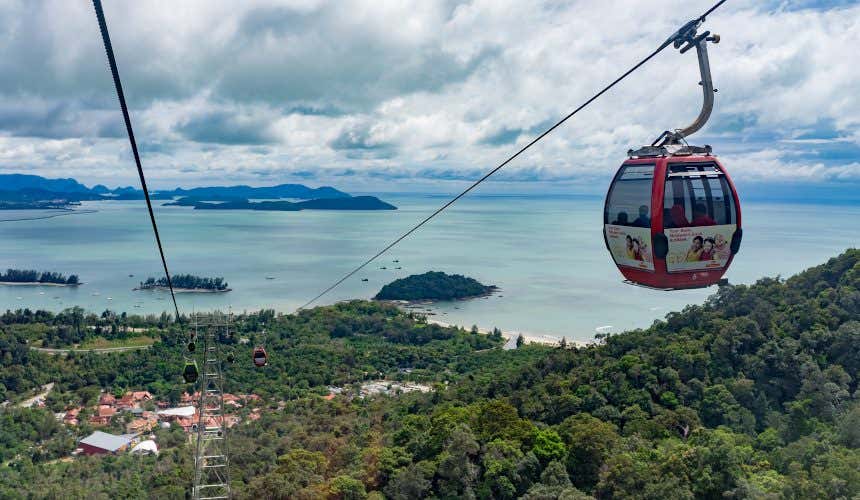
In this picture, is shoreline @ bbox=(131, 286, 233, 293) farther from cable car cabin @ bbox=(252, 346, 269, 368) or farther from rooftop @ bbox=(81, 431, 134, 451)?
cable car cabin @ bbox=(252, 346, 269, 368)

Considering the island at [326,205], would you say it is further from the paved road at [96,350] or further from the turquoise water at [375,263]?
the paved road at [96,350]

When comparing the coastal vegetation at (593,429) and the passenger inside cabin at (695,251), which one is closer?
the passenger inside cabin at (695,251)

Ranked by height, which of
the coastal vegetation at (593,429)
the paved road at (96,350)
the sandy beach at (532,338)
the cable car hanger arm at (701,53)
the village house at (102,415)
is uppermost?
the cable car hanger arm at (701,53)

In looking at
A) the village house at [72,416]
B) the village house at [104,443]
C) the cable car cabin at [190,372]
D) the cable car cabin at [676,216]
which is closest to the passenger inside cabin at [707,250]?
the cable car cabin at [676,216]

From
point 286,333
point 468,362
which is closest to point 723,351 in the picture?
point 468,362

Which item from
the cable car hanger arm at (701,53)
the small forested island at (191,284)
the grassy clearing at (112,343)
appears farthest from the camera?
the small forested island at (191,284)

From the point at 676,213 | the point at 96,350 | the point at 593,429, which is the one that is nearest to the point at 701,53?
the point at 676,213

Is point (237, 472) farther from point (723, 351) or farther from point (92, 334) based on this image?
point (92, 334)
